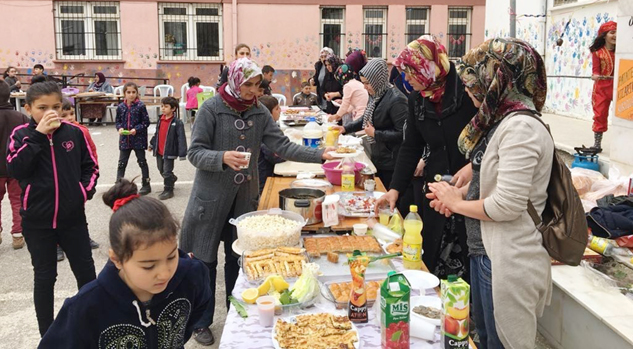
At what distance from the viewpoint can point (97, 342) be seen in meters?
1.95

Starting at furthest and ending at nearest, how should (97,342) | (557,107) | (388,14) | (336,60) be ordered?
(388,14) < (557,107) < (336,60) < (97,342)

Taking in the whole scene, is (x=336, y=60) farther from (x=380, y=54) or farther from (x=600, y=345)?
(x=380, y=54)

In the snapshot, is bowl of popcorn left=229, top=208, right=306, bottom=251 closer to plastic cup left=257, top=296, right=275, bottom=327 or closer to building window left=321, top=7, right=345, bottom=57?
plastic cup left=257, top=296, right=275, bottom=327

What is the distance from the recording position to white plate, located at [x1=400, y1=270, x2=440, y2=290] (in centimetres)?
259

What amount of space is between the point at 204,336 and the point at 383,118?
256 centimetres

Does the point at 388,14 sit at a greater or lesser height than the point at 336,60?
greater

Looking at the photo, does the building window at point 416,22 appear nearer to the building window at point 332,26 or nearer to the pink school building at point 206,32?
the pink school building at point 206,32

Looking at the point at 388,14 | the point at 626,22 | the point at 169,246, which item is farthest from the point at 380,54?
the point at 169,246

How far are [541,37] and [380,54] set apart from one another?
25.4 feet

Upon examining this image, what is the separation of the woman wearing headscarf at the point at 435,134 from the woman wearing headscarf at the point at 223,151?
0.95 metres

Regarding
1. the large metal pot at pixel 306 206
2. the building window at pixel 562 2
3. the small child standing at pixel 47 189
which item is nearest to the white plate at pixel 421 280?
the large metal pot at pixel 306 206

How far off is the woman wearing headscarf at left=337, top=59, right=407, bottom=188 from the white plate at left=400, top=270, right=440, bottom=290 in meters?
2.55

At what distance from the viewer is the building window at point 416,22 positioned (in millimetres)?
19922

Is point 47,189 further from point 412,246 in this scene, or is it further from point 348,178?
point 412,246
